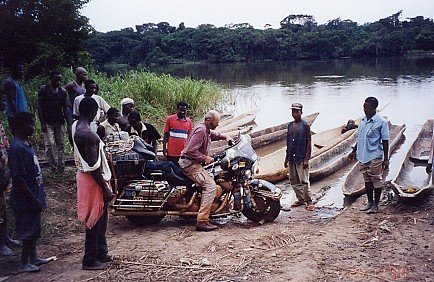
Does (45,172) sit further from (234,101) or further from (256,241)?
(234,101)

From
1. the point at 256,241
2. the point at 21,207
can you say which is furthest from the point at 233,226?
the point at 21,207

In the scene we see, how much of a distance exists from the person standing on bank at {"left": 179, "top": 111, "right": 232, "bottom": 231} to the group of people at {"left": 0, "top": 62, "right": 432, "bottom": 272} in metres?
0.01

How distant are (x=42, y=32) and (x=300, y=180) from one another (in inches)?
478

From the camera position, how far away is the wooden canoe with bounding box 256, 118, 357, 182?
8.62 metres

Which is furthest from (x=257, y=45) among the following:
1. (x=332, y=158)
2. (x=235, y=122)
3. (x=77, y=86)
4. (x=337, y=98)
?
(x=77, y=86)

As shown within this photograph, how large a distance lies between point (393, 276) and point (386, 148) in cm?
225

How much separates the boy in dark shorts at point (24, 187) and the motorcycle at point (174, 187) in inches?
48.8

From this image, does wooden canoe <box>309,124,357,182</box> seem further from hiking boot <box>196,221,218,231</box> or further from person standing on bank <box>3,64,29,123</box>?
person standing on bank <box>3,64,29,123</box>

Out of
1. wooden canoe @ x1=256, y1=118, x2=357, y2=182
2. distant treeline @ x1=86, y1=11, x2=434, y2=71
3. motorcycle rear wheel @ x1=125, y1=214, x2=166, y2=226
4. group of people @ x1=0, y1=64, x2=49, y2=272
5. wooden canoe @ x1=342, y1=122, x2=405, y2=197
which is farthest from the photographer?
distant treeline @ x1=86, y1=11, x2=434, y2=71

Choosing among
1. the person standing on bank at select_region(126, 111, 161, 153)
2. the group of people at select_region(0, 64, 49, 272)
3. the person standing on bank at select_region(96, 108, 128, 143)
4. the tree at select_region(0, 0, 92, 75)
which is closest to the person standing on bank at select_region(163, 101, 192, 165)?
the person standing on bank at select_region(126, 111, 161, 153)

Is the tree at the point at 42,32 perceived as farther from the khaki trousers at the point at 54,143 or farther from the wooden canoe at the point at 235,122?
the khaki trousers at the point at 54,143

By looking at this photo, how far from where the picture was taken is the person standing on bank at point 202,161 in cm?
502

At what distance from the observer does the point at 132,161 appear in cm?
508

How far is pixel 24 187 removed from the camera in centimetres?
368
